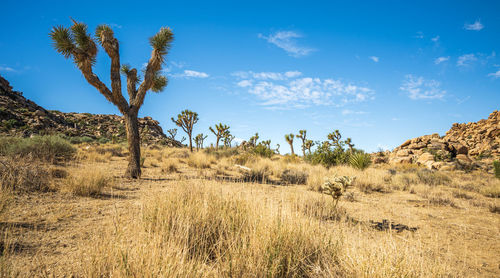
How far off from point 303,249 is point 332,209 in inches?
116

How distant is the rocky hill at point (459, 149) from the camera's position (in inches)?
757

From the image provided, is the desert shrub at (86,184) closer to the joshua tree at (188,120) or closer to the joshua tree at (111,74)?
the joshua tree at (111,74)

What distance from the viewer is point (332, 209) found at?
16.5ft

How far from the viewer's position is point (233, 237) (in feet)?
8.51

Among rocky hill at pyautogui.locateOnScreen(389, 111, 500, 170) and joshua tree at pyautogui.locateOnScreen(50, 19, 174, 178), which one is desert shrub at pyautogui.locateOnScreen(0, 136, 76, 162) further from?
rocky hill at pyautogui.locateOnScreen(389, 111, 500, 170)

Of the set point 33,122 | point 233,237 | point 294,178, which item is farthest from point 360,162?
point 33,122

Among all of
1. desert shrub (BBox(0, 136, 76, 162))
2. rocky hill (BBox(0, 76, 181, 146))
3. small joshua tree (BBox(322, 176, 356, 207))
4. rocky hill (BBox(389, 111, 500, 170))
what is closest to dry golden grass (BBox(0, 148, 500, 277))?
small joshua tree (BBox(322, 176, 356, 207))

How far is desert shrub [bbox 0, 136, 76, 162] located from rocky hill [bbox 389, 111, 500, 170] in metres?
26.2

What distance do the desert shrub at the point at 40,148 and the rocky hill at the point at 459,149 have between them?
85.9 feet

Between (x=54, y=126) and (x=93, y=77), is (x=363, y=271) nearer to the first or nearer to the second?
(x=93, y=77)

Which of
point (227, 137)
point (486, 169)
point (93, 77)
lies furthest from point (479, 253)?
point (227, 137)

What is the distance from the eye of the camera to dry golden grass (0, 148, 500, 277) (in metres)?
1.89

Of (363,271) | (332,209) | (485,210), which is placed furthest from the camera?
(485,210)

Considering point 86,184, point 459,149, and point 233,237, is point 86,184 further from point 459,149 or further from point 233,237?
point 459,149
